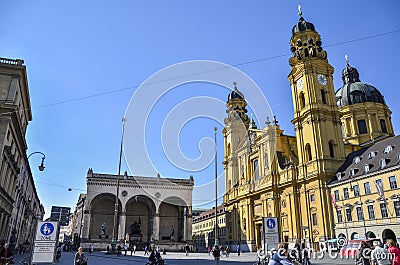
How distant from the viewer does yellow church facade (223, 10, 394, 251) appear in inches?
1672

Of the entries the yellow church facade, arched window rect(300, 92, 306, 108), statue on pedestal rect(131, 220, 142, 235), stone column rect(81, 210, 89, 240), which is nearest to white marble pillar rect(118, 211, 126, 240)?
statue on pedestal rect(131, 220, 142, 235)

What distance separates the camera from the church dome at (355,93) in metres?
61.0

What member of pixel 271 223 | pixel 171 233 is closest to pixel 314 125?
pixel 271 223

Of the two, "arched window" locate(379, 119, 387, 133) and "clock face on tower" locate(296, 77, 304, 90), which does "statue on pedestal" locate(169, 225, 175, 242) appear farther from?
"arched window" locate(379, 119, 387, 133)


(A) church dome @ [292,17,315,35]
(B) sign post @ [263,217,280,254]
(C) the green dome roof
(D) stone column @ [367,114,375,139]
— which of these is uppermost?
(A) church dome @ [292,17,315,35]

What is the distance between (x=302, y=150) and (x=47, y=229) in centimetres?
4071

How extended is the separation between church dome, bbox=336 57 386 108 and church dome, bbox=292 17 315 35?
19061mm

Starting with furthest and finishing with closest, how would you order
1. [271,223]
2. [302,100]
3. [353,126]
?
[353,126], [302,100], [271,223]

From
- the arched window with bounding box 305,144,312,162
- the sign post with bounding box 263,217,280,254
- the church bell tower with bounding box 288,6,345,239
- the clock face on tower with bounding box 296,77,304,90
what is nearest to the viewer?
the sign post with bounding box 263,217,280,254

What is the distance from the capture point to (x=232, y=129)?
66.7 meters

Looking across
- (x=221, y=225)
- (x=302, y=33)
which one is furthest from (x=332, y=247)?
(x=221, y=225)

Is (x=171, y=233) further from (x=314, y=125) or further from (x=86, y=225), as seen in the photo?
(x=314, y=125)

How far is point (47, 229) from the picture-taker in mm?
11672

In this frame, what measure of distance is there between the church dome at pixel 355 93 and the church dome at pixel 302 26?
62.5 ft
